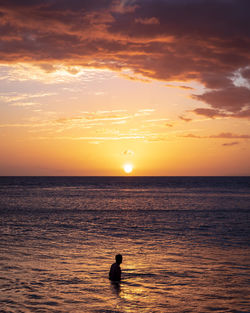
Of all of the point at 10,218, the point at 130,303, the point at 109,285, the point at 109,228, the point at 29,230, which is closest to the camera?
the point at 130,303

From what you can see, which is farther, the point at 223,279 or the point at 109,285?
the point at 223,279

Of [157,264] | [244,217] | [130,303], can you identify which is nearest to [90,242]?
[157,264]

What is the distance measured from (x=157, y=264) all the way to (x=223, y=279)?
13.2 feet

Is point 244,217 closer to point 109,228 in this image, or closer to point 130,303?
point 109,228

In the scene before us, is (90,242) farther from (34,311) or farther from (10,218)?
(10,218)

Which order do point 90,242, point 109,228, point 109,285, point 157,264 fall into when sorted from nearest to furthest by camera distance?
point 109,285
point 157,264
point 90,242
point 109,228

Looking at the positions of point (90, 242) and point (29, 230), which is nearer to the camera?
point (90, 242)

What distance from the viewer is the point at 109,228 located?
3366 centimetres

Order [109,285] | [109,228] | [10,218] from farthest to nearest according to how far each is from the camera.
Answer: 1. [10,218]
2. [109,228]
3. [109,285]

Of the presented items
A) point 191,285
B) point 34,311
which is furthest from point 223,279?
point 34,311

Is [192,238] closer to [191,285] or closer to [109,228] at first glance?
[109,228]

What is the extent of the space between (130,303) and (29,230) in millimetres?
20572

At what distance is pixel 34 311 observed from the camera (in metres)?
12.2

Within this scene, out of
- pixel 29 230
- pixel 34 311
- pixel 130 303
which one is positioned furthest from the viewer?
pixel 29 230
